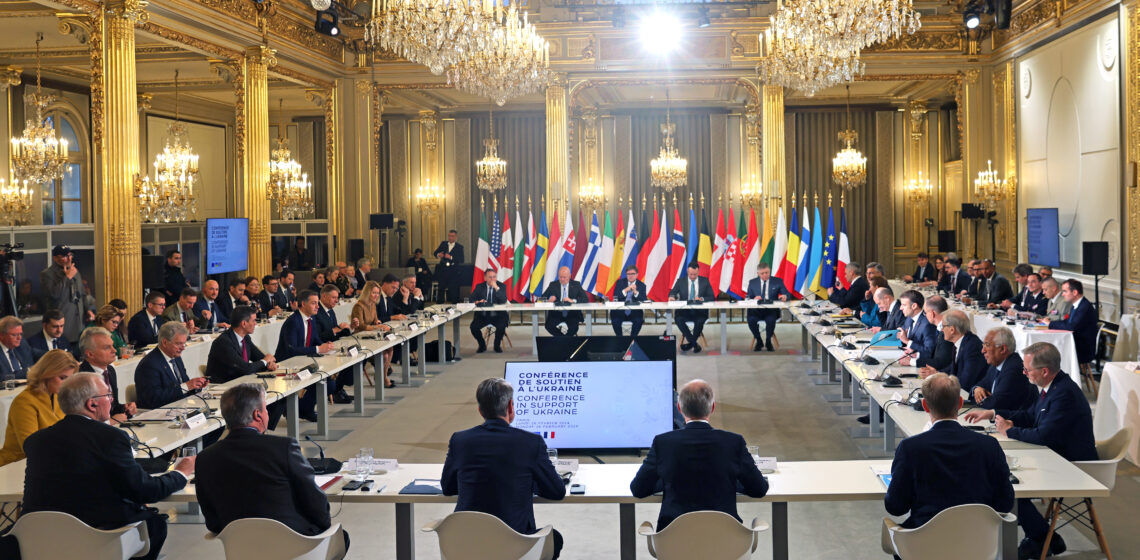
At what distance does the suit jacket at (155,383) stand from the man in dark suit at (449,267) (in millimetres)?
11702

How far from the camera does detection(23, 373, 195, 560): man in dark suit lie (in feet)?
13.3

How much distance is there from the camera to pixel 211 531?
4.01m

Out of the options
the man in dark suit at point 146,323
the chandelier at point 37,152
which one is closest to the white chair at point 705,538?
the man in dark suit at point 146,323

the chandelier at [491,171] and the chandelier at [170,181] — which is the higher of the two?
the chandelier at [491,171]

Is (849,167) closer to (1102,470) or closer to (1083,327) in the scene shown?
(1083,327)

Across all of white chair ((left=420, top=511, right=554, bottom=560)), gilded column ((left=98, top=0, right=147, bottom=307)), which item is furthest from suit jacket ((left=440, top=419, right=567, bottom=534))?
gilded column ((left=98, top=0, right=147, bottom=307))

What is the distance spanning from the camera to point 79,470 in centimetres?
405

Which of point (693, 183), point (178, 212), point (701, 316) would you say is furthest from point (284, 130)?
point (701, 316)

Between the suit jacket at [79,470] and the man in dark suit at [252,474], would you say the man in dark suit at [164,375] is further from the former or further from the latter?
the man in dark suit at [252,474]

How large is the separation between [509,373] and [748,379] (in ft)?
20.2

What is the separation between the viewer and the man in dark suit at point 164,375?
6.61 m

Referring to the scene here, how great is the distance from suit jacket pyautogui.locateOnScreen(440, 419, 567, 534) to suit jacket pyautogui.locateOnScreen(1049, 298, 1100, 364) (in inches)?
306

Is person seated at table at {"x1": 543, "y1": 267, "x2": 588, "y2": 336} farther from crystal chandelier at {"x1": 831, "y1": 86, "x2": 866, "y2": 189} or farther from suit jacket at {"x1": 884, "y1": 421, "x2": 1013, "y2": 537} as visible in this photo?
suit jacket at {"x1": 884, "y1": 421, "x2": 1013, "y2": 537}

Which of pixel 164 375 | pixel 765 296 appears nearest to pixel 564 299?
pixel 765 296
